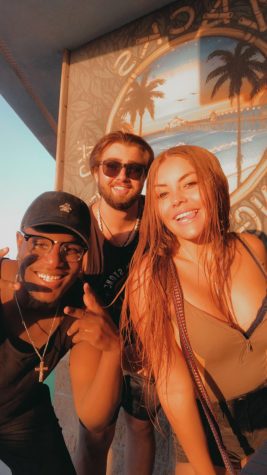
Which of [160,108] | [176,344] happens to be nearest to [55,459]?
[176,344]

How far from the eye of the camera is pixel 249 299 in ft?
5.07

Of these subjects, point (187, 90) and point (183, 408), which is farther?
point (187, 90)

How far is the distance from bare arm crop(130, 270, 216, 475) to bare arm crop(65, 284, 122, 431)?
0.71 feet

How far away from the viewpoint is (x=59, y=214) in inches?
65.2

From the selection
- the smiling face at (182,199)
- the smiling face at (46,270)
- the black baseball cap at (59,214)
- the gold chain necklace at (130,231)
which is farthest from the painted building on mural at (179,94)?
the smiling face at (46,270)

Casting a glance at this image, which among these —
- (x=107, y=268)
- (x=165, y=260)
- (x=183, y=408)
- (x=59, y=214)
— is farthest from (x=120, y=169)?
(x=183, y=408)

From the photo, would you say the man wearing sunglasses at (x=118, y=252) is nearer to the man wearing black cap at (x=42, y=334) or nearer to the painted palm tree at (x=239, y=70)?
the man wearing black cap at (x=42, y=334)

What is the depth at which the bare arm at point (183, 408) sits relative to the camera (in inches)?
57.5

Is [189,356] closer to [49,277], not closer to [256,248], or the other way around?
[256,248]

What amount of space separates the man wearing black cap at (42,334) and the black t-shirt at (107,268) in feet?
1.16

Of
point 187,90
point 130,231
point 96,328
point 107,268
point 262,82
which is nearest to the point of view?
point 96,328

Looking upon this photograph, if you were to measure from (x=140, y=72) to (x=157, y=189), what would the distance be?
2407 mm

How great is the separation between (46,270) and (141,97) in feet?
8.30

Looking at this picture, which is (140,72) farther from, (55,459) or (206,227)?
(55,459)
